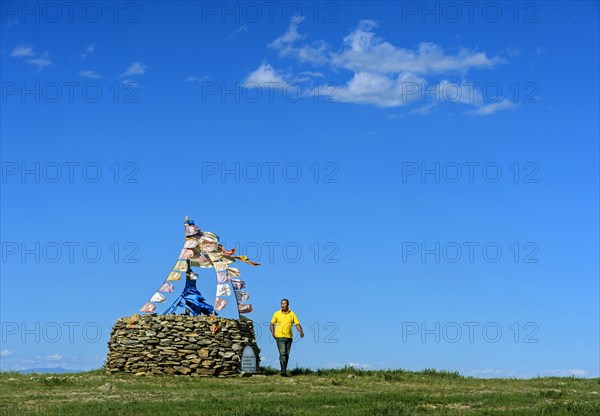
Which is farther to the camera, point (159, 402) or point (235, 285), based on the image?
point (235, 285)

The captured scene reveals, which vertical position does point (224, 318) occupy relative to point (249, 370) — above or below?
above

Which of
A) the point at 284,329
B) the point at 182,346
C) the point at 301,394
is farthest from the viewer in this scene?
the point at 182,346

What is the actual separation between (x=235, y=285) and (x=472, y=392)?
34.6 feet

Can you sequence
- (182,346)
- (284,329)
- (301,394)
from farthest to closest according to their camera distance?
(182,346), (284,329), (301,394)

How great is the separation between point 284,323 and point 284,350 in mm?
1016

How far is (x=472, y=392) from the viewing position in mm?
24016

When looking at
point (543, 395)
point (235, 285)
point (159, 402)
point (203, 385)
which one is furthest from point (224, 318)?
point (543, 395)

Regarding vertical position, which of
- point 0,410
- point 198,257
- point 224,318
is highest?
point 198,257

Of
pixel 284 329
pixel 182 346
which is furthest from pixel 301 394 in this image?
pixel 182 346

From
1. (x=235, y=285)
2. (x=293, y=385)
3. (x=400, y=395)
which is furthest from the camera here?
(x=235, y=285)

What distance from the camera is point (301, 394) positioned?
2314cm

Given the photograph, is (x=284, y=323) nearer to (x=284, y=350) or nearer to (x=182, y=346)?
(x=284, y=350)

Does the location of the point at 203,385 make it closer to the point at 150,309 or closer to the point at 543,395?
the point at 150,309

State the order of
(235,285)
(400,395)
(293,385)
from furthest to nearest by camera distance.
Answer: (235,285) → (293,385) → (400,395)
